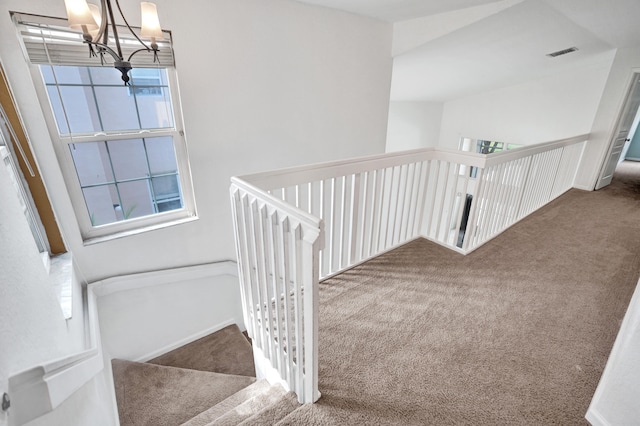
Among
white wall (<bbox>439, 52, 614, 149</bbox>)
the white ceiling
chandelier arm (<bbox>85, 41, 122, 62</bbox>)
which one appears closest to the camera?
chandelier arm (<bbox>85, 41, 122, 62</bbox>)

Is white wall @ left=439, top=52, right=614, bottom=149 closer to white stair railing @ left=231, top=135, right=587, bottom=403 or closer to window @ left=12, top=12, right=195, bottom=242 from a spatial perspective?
white stair railing @ left=231, top=135, right=587, bottom=403

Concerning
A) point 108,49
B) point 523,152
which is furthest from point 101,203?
point 523,152

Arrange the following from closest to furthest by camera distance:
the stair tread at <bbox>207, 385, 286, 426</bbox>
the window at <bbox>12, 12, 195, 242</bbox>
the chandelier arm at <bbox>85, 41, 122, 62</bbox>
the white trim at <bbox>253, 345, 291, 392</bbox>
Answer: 1. the chandelier arm at <bbox>85, 41, 122, 62</bbox>
2. the stair tread at <bbox>207, 385, 286, 426</bbox>
3. the white trim at <bbox>253, 345, 291, 392</bbox>
4. the window at <bbox>12, 12, 195, 242</bbox>

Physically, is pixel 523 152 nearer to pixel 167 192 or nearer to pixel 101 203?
pixel 167 192

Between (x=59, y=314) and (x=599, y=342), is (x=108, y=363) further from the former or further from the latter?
(x=599, y=342)

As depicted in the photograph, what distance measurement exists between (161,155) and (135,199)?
16.8 inches

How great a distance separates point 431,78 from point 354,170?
11.5 feet

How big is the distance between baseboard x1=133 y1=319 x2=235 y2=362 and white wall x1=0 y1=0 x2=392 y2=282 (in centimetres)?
77

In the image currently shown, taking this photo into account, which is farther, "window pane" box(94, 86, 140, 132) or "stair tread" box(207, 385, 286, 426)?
"window pane" box(94, 86, 140, 132)

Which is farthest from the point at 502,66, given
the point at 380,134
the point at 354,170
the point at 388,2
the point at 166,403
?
the point at 166,403

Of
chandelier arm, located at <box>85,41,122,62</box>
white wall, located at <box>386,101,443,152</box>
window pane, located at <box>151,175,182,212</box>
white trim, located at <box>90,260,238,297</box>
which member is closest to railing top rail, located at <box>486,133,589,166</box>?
chandelier arm, located at <box>85,41,122,62</box>

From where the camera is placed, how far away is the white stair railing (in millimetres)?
1185

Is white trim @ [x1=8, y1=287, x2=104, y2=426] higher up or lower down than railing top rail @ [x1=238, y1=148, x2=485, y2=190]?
lower down

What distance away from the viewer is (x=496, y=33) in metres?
3.05
